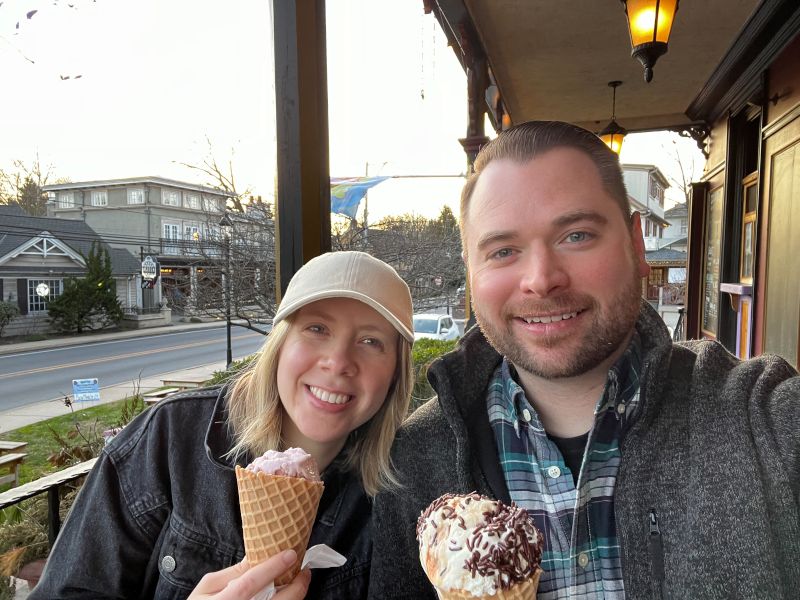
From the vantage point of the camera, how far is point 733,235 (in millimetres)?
7207

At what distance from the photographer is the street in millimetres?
2441

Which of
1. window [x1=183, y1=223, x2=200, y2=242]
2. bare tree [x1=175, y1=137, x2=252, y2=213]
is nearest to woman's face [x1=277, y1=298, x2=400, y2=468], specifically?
bare tree [x1=175, y1=137, x2=252, y2=213]

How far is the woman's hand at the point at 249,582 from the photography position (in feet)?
4.34

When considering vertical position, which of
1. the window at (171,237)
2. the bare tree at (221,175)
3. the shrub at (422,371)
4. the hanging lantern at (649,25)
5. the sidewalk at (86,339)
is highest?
the hanging lantern at (649,25)

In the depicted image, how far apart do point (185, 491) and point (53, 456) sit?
83.2 inches

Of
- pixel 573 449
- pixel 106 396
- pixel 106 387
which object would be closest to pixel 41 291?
pixel 106 387

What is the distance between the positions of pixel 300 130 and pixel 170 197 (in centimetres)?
148

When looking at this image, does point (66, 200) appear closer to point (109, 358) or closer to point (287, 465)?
point (109, 358)

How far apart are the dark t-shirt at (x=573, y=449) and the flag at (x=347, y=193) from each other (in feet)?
9.45

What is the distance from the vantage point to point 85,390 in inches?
118

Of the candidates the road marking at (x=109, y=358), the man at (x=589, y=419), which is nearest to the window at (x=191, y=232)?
the road marking at (x=109, y=358)

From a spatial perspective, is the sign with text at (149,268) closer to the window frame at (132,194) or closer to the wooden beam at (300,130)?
the window frame at (132,194)

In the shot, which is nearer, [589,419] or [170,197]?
[589,419]

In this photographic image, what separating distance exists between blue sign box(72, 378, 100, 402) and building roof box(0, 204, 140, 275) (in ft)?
2.20
